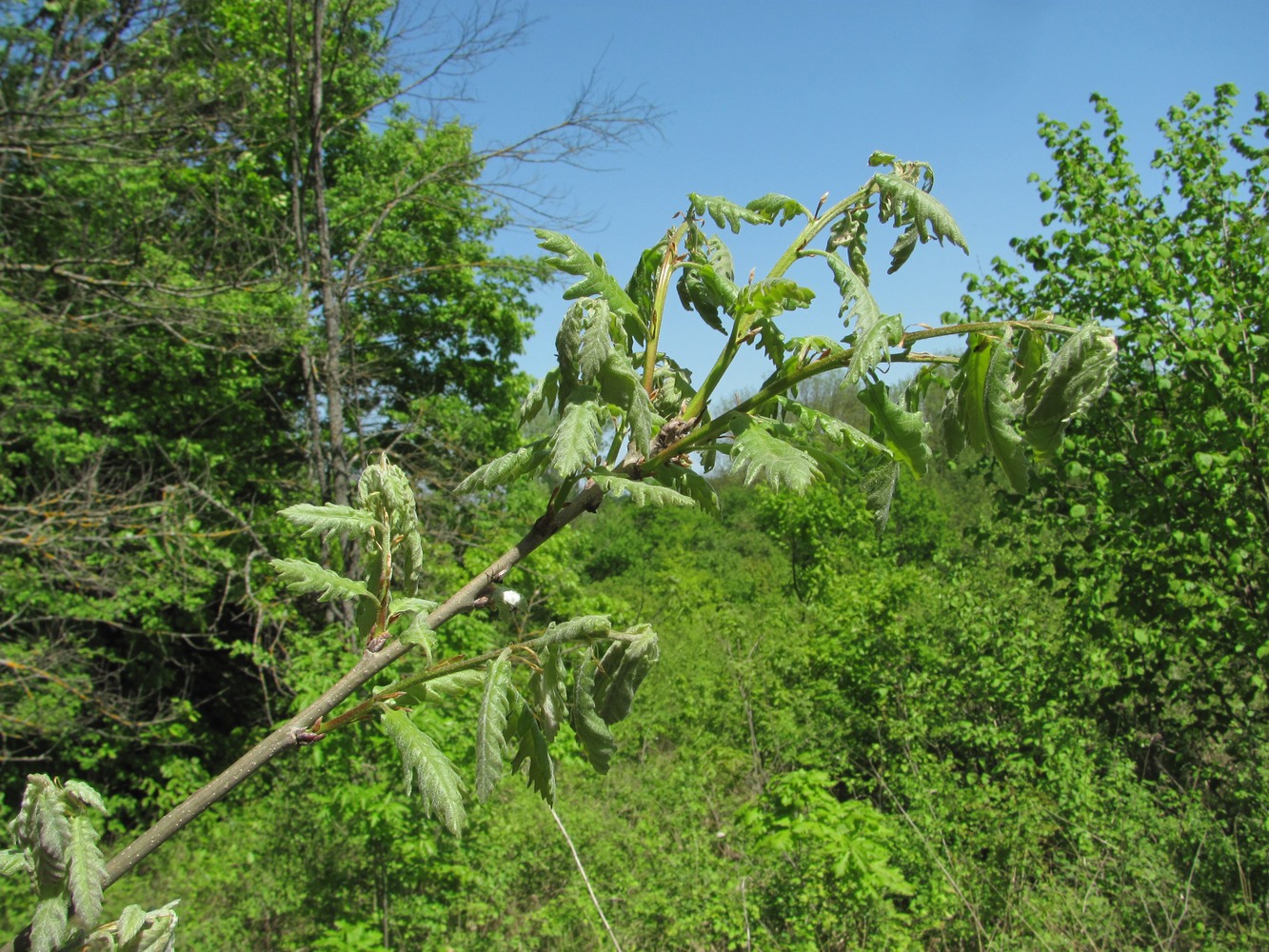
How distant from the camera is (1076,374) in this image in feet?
2.82

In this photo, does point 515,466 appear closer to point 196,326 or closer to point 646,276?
point 646,276

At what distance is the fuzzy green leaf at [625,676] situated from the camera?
90 cm

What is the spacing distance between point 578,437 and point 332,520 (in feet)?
0.97

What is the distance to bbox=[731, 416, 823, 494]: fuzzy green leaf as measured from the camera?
85 centimetres

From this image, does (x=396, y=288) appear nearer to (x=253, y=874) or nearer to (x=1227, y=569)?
(x=253, y=874)

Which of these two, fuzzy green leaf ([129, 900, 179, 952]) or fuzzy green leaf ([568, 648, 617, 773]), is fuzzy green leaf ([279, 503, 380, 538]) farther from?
fuzzy green leaf ([129, 900, 179, 952])

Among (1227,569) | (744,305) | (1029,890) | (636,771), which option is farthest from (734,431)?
(636,771)

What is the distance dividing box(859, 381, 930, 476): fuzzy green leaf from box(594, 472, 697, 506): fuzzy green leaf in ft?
0.84

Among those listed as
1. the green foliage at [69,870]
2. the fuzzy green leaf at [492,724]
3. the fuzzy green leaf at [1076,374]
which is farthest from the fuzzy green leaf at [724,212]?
the green foliage at [69,870]

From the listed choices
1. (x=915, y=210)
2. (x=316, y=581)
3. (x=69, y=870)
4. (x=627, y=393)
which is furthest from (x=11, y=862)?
(x=915, y=210)

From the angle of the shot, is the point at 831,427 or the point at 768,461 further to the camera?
the point at 831,427

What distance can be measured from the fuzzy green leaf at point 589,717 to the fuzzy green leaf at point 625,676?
1 cm

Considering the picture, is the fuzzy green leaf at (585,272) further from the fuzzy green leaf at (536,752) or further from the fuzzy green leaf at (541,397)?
the fuzzy green leaf at (536,752)

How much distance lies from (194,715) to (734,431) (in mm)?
12557
